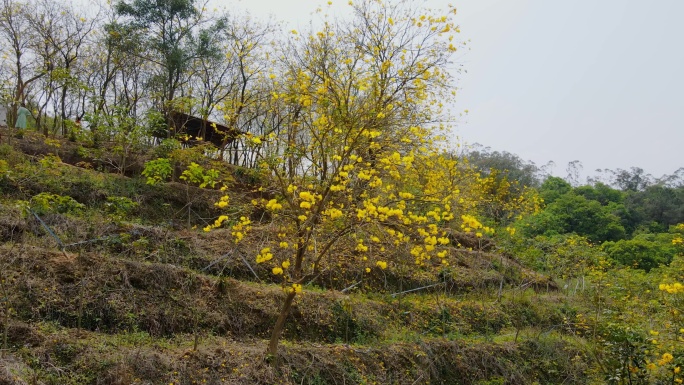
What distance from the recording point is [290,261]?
25.9 feet

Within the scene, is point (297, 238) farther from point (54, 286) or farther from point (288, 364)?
point (54, 286)

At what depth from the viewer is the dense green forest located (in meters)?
5.51

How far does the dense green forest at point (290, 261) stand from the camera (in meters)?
5.51

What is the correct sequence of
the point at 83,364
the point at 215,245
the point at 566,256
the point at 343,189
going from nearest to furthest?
the point at 83,364, the point at 343,189, the point at 215,245, the point at 566,256

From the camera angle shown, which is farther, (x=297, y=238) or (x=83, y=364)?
(x=297, y=238)

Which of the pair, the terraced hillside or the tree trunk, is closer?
the terraced hillside

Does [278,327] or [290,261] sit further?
[290,261]

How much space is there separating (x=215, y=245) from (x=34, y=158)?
4.29m

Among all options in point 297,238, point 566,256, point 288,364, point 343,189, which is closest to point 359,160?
point 343,189

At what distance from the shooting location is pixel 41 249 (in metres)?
6.48

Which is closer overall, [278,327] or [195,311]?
[278,327]

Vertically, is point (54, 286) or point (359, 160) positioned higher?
point (359, 160)

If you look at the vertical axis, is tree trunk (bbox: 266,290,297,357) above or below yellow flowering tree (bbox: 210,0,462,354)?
below

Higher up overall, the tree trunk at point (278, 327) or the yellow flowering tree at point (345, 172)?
the yellow flowering tree at point (345, 172)
